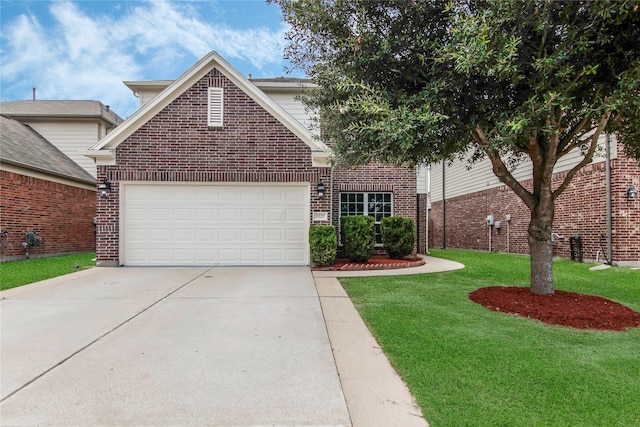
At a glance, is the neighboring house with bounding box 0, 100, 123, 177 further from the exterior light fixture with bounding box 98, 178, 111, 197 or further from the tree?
the tree

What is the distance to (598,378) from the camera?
2936mm

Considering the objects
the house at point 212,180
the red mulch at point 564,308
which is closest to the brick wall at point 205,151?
the house at point 212,180

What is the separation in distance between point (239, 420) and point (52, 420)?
1.24m

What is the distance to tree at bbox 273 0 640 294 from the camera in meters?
4.01

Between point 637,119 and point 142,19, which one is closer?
point 637,119

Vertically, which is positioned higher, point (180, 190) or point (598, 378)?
point (180, 190)

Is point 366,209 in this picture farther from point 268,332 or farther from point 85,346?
point 85,346

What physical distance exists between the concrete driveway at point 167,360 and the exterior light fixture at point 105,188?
3657 mm

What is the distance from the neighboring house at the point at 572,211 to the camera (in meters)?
9.50

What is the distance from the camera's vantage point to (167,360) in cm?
A: 335

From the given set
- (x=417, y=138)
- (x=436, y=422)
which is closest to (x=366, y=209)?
(x=417, y=138)

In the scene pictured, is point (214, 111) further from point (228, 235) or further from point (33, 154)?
point (33, 154)

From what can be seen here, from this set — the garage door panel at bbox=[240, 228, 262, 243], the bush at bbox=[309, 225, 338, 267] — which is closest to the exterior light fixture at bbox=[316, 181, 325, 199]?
the bush at bbox=[309, 225, 338, 267]

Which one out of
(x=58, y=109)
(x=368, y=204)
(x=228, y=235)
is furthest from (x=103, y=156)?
(x=58, y=109)
